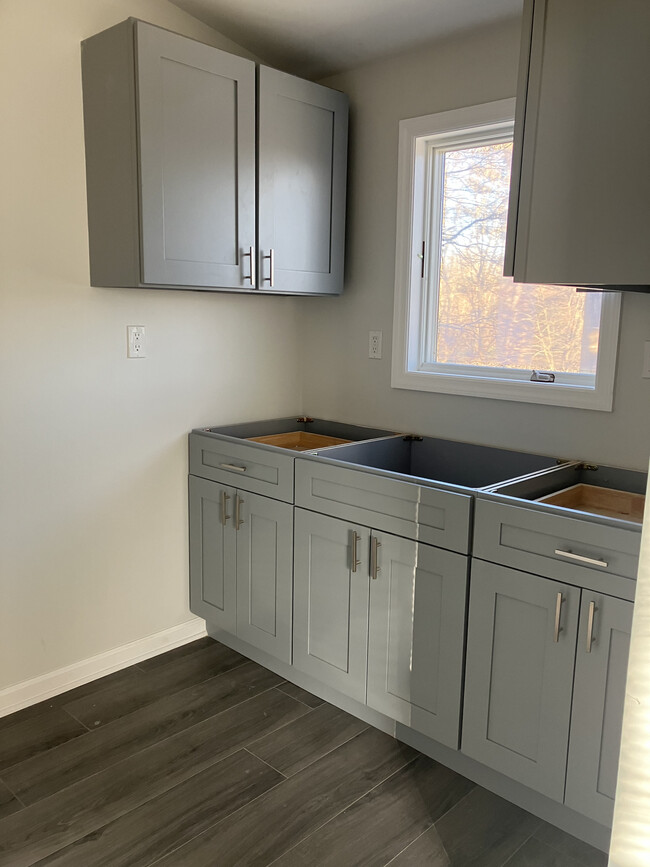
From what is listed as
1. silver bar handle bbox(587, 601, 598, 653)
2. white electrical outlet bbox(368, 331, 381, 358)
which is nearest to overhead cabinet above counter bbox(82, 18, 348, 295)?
white electrical outlet bbox(368, 331, 381, 358)

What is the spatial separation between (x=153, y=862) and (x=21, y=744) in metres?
0.74

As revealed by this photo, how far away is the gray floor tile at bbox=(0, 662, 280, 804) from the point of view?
6.94 ft

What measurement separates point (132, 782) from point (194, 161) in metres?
2.01

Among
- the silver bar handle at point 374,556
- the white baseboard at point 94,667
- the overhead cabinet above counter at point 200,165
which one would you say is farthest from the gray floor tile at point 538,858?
the overhead cabinet above counter at point 200,165

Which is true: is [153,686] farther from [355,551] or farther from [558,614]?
[558,614]

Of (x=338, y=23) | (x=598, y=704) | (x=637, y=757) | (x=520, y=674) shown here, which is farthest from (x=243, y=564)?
(x=637, y=757)

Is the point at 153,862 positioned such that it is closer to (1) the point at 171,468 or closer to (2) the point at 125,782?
(2) the point at 125,782

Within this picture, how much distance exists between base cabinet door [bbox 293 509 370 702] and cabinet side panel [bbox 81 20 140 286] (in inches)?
41.9

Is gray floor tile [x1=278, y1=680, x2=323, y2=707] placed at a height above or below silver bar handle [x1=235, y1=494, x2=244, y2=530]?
below

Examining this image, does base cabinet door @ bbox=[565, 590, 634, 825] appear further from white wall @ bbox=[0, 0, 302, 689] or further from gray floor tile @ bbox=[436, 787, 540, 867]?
white wall @ bbox=[0, 0, 302, 689]

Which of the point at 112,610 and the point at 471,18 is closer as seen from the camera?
the point at 471,18

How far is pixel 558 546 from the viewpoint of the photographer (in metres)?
1.80

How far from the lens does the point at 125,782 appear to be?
2.11 m

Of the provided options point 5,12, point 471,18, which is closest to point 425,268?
point 471,18
